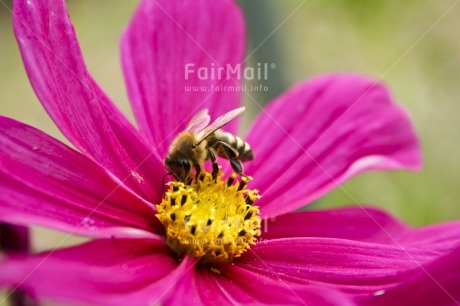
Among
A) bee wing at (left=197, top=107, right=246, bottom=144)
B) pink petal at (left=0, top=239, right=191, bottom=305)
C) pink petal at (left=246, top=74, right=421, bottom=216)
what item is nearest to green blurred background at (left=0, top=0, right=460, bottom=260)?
pink petal at (left=246, top=74, right=421, bottom=216)

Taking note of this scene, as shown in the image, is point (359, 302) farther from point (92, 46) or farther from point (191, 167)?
point (92, 46)

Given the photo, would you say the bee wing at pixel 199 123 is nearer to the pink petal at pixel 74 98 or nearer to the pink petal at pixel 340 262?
the pink petal at pixel 74 98

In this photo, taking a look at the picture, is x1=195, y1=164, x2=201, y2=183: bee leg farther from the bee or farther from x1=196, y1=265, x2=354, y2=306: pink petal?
x1=196, y1=265, x2=354, y2=306: pink petal

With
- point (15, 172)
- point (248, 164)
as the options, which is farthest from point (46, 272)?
point (248, 164)

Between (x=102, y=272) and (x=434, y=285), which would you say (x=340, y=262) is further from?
(x=102, y=272)

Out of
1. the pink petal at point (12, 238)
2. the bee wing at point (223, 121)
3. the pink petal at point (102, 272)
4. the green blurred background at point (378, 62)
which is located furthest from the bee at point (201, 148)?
the green blurred background at point (378, 62)

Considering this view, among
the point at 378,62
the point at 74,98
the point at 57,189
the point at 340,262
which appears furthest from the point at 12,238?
the point at 378,62
